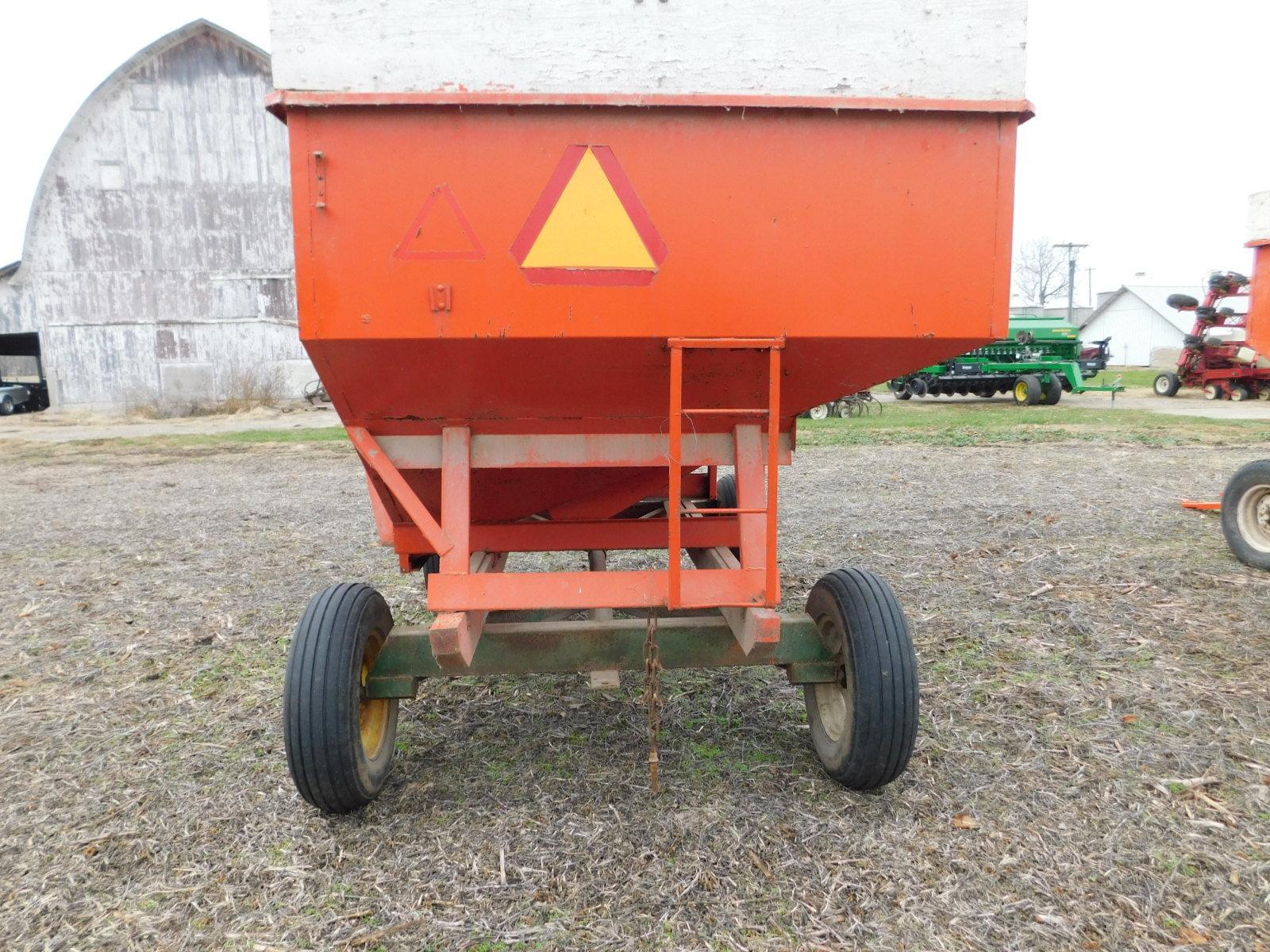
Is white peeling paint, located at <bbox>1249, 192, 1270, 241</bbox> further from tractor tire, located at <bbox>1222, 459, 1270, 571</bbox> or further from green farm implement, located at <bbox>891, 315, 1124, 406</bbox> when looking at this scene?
green farm implement, located at <bbox>891, 315, 1124, 406</bbox>

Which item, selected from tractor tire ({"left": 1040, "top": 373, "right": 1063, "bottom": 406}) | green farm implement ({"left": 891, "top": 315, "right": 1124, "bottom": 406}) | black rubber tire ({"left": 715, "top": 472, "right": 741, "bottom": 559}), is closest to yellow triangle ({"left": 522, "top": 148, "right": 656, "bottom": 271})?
black rubber tire ({"left": 715, "top": 472, "right": 741, "bottom": 559})

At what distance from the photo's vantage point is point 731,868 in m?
2.55

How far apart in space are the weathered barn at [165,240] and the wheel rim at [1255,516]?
21725 millimetres

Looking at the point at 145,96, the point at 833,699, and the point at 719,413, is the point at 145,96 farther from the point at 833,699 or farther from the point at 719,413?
the point at 833,699

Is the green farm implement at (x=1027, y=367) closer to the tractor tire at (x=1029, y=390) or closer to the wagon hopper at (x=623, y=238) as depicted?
the tractor tire at (x=1029, y=390)

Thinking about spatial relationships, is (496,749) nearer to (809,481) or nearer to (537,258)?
(537,258)

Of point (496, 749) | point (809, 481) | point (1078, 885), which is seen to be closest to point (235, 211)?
point (809, 481)

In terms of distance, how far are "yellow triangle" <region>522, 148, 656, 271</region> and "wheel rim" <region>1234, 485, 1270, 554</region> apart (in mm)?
5200

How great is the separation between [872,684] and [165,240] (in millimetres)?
24333

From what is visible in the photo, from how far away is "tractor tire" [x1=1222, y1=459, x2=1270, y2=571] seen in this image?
18.7 ft

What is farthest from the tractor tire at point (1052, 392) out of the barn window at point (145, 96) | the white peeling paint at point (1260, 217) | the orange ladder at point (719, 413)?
the barn window at point (145, 96)

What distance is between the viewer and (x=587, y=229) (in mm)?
2617

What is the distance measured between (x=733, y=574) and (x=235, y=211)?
23.3 meters

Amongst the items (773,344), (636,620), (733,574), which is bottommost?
(636,620)
